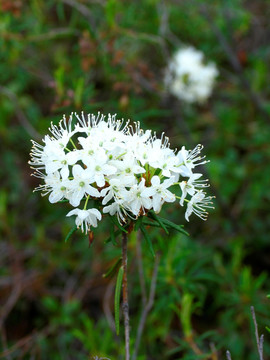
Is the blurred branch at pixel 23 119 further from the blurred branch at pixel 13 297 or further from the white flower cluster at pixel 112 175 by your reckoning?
the white flower cluster at pixel 112 175

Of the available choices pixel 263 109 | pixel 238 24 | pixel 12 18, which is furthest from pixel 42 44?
pixel 263 109

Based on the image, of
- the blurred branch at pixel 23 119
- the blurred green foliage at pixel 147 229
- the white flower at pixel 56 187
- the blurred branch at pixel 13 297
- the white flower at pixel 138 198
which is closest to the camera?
the white flower at pixel 138 198

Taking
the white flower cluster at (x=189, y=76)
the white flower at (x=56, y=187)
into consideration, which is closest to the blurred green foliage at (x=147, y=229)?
the white flower cluster at (x=189, y=76)

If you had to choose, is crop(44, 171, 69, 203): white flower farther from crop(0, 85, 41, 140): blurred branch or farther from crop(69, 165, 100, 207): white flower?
crop(0, 85, 41, 140): blurred branch

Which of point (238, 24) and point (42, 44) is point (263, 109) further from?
point (42, 44)

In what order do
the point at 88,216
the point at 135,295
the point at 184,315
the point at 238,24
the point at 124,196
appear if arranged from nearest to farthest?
the point at 124,196 → the point at 88,216 → the point at 184,315 → the point at 135,295 → the point at 238,24

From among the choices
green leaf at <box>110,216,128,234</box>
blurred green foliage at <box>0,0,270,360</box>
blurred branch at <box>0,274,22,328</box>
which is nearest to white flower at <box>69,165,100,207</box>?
green leaf at <box>110,216,128,234</box>
